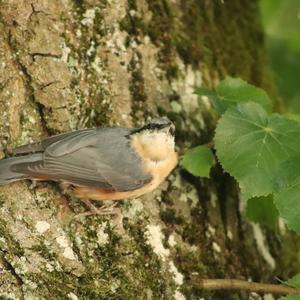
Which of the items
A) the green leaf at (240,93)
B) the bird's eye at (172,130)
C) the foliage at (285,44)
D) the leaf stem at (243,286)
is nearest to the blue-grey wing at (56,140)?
the bird's eye at (172,130)

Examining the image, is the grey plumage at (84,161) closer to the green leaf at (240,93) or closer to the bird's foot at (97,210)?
the bird's foot at (97,210)

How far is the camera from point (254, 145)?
2908mm

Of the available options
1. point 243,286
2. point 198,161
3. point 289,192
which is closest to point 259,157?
point 289,192

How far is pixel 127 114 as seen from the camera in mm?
3188

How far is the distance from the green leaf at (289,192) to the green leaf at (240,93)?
548mm

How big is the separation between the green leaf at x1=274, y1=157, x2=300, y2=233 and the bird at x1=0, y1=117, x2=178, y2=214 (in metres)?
0.57

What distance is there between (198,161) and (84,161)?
540mm

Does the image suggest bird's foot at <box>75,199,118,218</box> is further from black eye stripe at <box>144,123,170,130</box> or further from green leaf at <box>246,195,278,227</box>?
green leaf at <box>246,195,278,227</box>

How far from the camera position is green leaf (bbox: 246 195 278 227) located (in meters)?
3.18

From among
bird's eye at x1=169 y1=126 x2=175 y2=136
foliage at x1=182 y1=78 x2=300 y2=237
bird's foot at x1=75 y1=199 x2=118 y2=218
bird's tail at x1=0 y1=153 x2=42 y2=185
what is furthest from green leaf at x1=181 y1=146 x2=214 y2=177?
bird's tail at x1=0 y1=153 x2=42 y2=185

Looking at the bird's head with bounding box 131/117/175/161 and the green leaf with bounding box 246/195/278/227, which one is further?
the green leaf with bounding box 246/195/278/227

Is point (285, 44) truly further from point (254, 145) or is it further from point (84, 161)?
A: point (84, 161)

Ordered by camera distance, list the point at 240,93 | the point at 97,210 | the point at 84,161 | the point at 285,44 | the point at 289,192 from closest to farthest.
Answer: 1. the point at 289,192
2. the point at 97,210
3. the point at 84,161
4. the point at 240,93
5. the point at 285,44

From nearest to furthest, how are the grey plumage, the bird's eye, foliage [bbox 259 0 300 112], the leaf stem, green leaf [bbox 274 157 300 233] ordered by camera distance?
green leaf [bbox 274 157 300 233] < the grey plumage < the leaf stem < the bird's eye < foliage [bbox 259 0 300 112]
